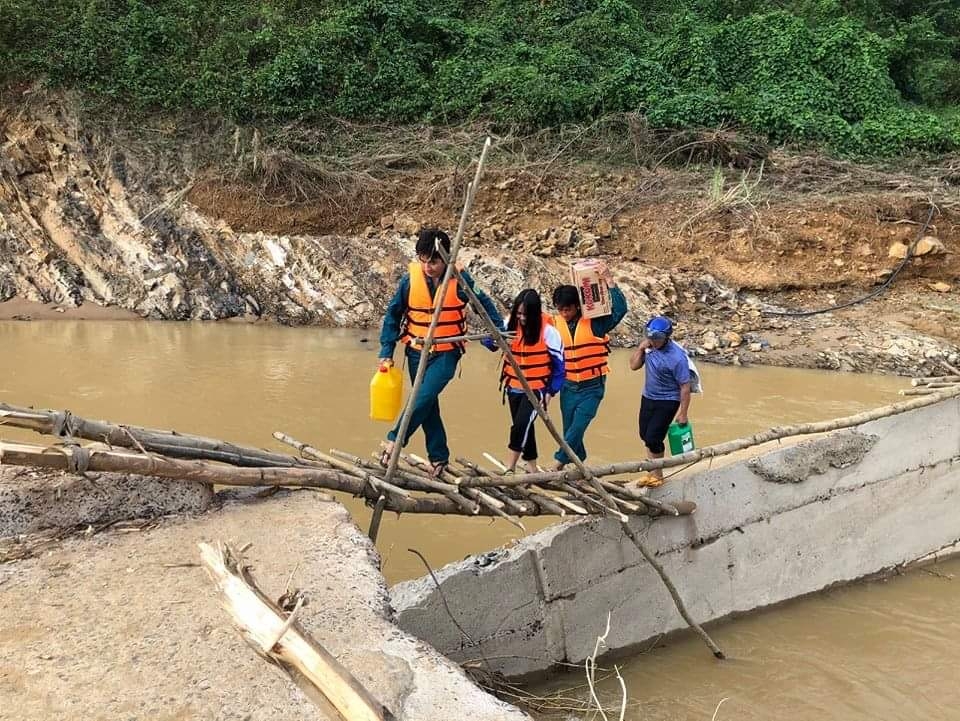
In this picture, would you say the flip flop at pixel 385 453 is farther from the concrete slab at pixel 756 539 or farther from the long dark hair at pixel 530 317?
the long dark hair at pixel 530 317

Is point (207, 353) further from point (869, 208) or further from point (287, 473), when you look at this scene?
point (869, 208)

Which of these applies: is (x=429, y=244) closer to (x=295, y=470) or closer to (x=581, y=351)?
(x=581, y=351)

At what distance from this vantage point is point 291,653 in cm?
221

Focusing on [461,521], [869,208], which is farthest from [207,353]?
[869,208]

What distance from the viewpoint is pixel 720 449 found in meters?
4.78

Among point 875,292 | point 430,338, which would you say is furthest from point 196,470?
point 875,292

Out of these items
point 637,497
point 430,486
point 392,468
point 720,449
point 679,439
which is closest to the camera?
point 392,468

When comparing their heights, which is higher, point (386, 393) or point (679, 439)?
point (386, 393)

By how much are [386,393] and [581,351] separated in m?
1.34

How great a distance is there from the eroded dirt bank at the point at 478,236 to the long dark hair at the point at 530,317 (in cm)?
607

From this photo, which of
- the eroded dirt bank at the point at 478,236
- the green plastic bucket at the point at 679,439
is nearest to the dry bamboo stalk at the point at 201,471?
the green plastic bucket at the point at 679,439

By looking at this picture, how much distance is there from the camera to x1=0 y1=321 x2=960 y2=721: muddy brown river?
4320mm

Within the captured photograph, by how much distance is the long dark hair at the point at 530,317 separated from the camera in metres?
4.82

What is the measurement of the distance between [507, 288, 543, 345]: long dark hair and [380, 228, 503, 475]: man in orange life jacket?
0.18m
